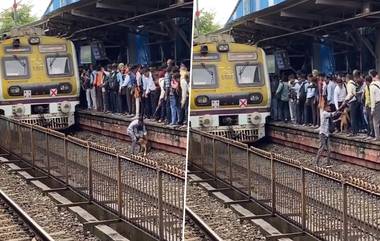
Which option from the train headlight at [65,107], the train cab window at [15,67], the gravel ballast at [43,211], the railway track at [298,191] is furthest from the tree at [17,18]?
the railway track at [298,191]

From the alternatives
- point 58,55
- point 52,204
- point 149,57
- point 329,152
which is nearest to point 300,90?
point 329,152

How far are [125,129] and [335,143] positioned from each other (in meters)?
0.86

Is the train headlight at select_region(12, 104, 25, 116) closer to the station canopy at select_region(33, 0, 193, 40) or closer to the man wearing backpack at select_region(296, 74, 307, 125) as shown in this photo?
the station canopy at select_region(33, 0, 193, 40)

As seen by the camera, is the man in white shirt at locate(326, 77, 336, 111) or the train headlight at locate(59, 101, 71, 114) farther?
the train headlight at locate(59, 101, 71, 114)

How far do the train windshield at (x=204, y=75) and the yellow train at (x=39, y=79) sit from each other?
2.07 feet

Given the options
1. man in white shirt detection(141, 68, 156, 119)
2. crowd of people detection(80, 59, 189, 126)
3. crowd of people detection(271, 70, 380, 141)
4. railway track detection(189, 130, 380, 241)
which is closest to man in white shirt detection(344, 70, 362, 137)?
crowd of people detection(271, 70, 380, 141)

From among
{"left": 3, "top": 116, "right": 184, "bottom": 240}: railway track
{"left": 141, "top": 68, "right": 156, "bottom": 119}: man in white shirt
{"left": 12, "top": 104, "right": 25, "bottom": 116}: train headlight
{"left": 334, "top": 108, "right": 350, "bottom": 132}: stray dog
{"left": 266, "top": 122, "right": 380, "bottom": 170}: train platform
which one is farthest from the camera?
{"left": 12, "top": 104, "right": 25, "bottom": 116}: train headlight

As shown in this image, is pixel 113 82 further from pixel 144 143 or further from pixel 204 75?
pixel 204 75

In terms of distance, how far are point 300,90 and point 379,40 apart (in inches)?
15.5

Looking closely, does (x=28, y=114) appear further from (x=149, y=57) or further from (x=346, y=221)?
(x=346, y=221)

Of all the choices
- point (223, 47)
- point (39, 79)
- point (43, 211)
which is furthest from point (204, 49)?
point (43, 211)

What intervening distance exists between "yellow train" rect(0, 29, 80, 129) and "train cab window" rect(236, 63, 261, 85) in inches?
29.7

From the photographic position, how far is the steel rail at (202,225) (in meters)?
2.09

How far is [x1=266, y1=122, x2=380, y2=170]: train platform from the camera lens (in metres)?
1.85
